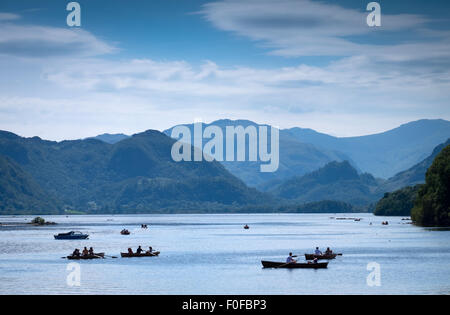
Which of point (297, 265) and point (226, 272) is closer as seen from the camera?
point (226, 272)

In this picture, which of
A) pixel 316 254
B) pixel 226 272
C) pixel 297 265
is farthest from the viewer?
pixel 316 254

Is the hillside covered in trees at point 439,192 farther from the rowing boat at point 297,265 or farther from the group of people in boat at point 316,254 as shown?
the rowing boat at point 297,265

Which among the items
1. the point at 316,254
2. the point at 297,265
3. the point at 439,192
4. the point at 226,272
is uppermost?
the point at 439,192

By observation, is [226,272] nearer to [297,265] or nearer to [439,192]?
[297,265]

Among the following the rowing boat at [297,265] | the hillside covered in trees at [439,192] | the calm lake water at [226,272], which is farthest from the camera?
the hillside covered in trees at [439,192]

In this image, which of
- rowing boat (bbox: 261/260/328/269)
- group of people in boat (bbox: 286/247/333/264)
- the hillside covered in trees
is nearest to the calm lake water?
rowing boat (bbox: 261/260/328/269)

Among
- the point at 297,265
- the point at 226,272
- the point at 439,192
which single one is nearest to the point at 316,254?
the point at 297,265

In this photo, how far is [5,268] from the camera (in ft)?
352

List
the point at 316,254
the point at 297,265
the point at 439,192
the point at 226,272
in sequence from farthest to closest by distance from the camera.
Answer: the point at 439,192 → the point at 316,254 → the point at 297,265 → the point at 226,272

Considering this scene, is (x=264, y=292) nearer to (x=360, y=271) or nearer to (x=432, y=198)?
(x=360, y=271)

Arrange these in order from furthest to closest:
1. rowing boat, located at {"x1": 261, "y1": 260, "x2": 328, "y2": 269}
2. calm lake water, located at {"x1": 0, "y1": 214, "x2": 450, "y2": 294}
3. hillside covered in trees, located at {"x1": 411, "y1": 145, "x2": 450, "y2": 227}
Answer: hillside covered in trees, located at {"x1": 411, "y1": 145, "x2": 450, "y2": 227}, rowing boat, located at {"x1": 261, "y1": 260, "x2": 328, "y2": 269}, calm lake water, located at {"x1": 0, "y1": 214, "x2": 450, "y2": 294}

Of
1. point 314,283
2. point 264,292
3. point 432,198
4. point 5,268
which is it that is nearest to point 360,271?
point 314,283

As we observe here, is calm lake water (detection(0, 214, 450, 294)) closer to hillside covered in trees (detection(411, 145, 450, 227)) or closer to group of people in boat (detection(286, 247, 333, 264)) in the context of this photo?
group of people in boat (detection(286, 247, 333, 264))

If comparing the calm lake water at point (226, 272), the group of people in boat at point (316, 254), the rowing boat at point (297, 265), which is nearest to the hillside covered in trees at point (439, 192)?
the calm lake water at point (226, 272)
